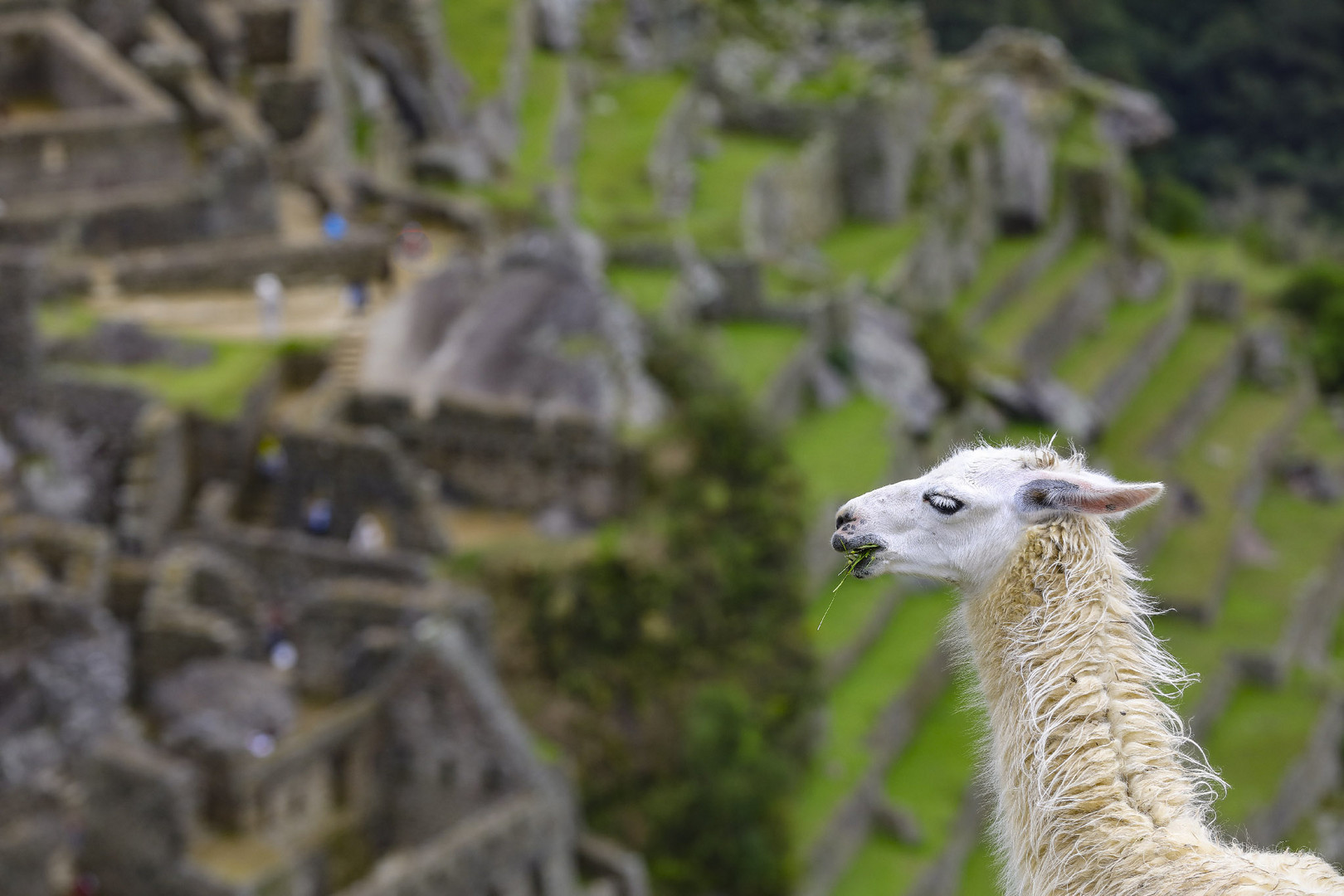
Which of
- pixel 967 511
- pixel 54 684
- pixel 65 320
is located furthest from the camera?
pixel 65 320

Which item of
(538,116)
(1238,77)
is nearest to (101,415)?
(538,116)

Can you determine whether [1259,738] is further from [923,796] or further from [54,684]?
[54,684]

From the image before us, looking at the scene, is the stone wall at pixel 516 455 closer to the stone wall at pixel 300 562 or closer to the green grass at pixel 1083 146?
the stone wall at pixel 300 562

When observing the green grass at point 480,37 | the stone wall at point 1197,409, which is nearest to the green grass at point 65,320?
the green grass at point 480,37

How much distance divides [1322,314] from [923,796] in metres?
28.6

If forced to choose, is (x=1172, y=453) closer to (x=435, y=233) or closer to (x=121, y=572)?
(x=435, y=233)

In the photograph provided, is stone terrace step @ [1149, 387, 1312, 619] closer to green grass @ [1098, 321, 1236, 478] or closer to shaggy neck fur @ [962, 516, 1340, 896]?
green grass @ [1098, 321, 1236, 478]

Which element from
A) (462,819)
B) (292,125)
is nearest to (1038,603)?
(462,819)

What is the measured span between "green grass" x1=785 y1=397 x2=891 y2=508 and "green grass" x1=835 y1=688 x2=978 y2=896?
10.5 feet

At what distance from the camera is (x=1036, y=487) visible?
20.2 ft

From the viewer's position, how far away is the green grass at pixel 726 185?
111 feet

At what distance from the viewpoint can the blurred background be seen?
61.5 feet

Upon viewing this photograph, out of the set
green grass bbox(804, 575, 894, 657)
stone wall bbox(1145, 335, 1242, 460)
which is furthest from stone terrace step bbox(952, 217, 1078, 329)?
green grass bbox(804, 575, 894, 657)

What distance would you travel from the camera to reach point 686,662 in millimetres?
22516
